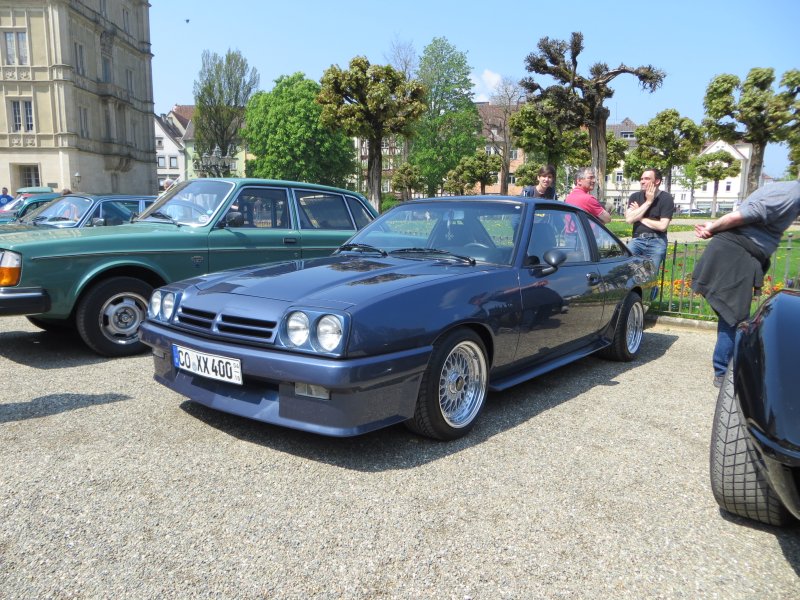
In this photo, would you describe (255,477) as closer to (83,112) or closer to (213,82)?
(83,112)

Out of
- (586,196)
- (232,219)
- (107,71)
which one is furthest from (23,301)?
(107,71)

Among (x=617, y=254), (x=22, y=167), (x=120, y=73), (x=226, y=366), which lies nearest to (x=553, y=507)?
(x=226, y=366)

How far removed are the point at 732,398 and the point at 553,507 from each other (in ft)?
3.14

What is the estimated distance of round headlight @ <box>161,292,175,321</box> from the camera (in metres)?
3.72

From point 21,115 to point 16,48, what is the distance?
14.7 feet

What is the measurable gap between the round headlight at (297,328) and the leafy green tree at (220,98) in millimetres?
61091

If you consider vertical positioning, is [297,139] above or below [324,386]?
above

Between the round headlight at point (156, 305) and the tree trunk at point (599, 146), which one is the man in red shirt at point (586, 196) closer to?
the round headlight at point (156, 305)

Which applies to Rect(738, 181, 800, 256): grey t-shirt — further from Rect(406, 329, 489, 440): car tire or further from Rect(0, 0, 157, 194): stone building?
Rect(0, 0, 157, 194): stone building

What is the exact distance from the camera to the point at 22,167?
142 feet

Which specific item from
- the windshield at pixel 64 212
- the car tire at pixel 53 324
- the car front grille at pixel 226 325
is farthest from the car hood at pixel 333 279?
the windshield at pixel 64 212

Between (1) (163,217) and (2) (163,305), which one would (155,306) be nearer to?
(2) (163,305)

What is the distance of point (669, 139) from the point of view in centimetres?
4853

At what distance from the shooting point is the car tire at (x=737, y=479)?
2.58 m
